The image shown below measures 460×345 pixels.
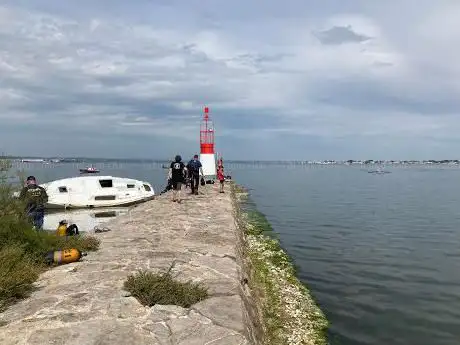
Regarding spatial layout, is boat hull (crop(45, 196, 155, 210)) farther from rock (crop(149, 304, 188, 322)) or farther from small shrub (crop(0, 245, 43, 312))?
rock (crop(149, 304, 188, 322))

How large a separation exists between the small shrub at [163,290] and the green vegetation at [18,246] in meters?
1.58

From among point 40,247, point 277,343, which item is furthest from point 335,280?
point 40,247

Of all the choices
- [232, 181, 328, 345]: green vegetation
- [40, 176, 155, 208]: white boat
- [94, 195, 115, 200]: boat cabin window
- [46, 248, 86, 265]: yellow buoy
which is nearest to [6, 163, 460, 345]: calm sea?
[232, 181, 328, 345]: green vegetation

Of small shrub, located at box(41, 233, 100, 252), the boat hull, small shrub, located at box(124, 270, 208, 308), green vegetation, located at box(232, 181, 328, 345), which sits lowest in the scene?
green vegetation, located at box(232, 181, 328, 345)

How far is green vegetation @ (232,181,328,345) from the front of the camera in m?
8.06

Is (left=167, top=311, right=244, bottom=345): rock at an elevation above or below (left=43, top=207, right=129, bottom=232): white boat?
above

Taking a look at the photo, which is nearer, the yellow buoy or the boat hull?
the yellow buoy

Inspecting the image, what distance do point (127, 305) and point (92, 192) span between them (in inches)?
997

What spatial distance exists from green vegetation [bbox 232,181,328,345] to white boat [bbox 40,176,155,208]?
1713 cm

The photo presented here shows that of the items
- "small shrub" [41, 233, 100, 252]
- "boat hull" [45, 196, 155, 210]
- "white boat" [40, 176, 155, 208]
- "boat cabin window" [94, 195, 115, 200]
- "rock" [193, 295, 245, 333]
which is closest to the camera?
"rock" [193, 295, 245, 333]

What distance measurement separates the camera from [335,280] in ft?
42.1

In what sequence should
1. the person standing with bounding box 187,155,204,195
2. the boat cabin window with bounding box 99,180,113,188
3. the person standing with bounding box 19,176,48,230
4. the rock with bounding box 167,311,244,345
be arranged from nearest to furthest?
the rock with bounding box 167,311,244,345
the person standing with bounding box 19,176,48,230
the person standing with bounding box 187,155,204,195
the boat cabin window with bounding box 99,180,113,188

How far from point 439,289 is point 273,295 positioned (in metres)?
4.91

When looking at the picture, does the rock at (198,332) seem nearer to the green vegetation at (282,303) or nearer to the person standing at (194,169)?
the green vegetation at (282,303)
